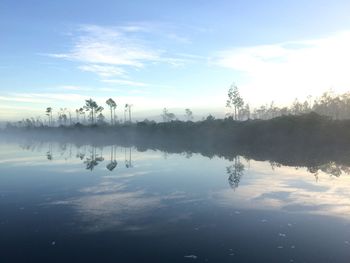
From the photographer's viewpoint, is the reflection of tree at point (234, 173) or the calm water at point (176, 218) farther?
the reflection of tree at point (234, 173)

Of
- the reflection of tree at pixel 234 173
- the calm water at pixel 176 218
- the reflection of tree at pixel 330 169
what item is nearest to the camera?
the calm water at pixel 176 218

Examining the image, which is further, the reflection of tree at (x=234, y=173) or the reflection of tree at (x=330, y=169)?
the reflection of tree at (x=330, y=169)

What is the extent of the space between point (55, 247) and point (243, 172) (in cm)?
2434

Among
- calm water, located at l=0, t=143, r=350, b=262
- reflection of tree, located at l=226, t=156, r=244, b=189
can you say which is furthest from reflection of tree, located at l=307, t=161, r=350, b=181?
reflection of tree, located at l=226, t=156, r=244, b=189

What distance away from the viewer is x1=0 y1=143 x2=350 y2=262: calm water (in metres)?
14.2

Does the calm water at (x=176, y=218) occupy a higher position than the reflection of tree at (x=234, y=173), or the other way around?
the reflection of tree at (x=234, y=173)

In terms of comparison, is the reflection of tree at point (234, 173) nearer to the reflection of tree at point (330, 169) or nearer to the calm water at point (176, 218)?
the calm water at point (176, 218)

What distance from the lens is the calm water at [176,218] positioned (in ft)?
46.8

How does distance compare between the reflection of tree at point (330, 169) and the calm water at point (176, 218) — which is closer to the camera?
the calm water at point (176, 218)

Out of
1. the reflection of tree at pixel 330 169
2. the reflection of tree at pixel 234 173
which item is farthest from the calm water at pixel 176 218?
the reflection of tree at pixel 330 169

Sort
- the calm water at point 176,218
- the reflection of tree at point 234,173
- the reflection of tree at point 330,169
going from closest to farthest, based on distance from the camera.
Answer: the calm water at point 176,218 → the reflection of tree at point 234,173 → the reflection of tree at point 330,169

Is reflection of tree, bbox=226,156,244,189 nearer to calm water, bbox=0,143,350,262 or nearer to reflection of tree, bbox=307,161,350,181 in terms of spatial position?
calm water, bbox=0,143,350,262

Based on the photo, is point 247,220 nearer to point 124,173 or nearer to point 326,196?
point 326,196

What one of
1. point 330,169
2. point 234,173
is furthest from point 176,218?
point 330,169
